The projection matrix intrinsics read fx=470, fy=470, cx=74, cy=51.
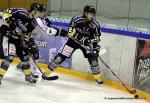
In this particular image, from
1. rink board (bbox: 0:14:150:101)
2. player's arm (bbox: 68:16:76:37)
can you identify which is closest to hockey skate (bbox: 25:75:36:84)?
player's arm (bbox: 68:16:76:37)

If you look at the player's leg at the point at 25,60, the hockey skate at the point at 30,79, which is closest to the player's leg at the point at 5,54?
the player's leg at the point at 25,60

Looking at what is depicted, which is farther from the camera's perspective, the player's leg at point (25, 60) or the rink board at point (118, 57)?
the rink board at point (118, 57)

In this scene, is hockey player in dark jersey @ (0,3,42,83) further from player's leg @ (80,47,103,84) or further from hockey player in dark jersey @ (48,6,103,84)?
player's leg @ (80,47,103,84)

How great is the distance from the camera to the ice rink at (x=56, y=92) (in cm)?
499

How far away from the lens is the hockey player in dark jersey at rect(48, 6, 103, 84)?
5.57 metres

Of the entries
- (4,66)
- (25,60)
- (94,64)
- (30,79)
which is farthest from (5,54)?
(94,64)

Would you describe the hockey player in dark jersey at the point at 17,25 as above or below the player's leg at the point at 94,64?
above

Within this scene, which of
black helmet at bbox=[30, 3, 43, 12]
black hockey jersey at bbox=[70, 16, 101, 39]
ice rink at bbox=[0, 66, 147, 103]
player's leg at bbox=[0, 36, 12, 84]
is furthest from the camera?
black hockey jersey at bbox=[70, 16, 101, 39]

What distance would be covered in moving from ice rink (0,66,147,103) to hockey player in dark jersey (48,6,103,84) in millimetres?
240

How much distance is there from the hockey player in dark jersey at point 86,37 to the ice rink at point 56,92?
0.24 m

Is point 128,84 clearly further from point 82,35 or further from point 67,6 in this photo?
point 67,6

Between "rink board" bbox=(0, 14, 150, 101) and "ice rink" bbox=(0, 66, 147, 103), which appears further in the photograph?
"rink board" bbox=(0, 14, 150, 101)

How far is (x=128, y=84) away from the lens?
5.73 meters

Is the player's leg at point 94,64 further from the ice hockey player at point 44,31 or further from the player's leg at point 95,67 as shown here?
the ice hockey player at point 44,31
